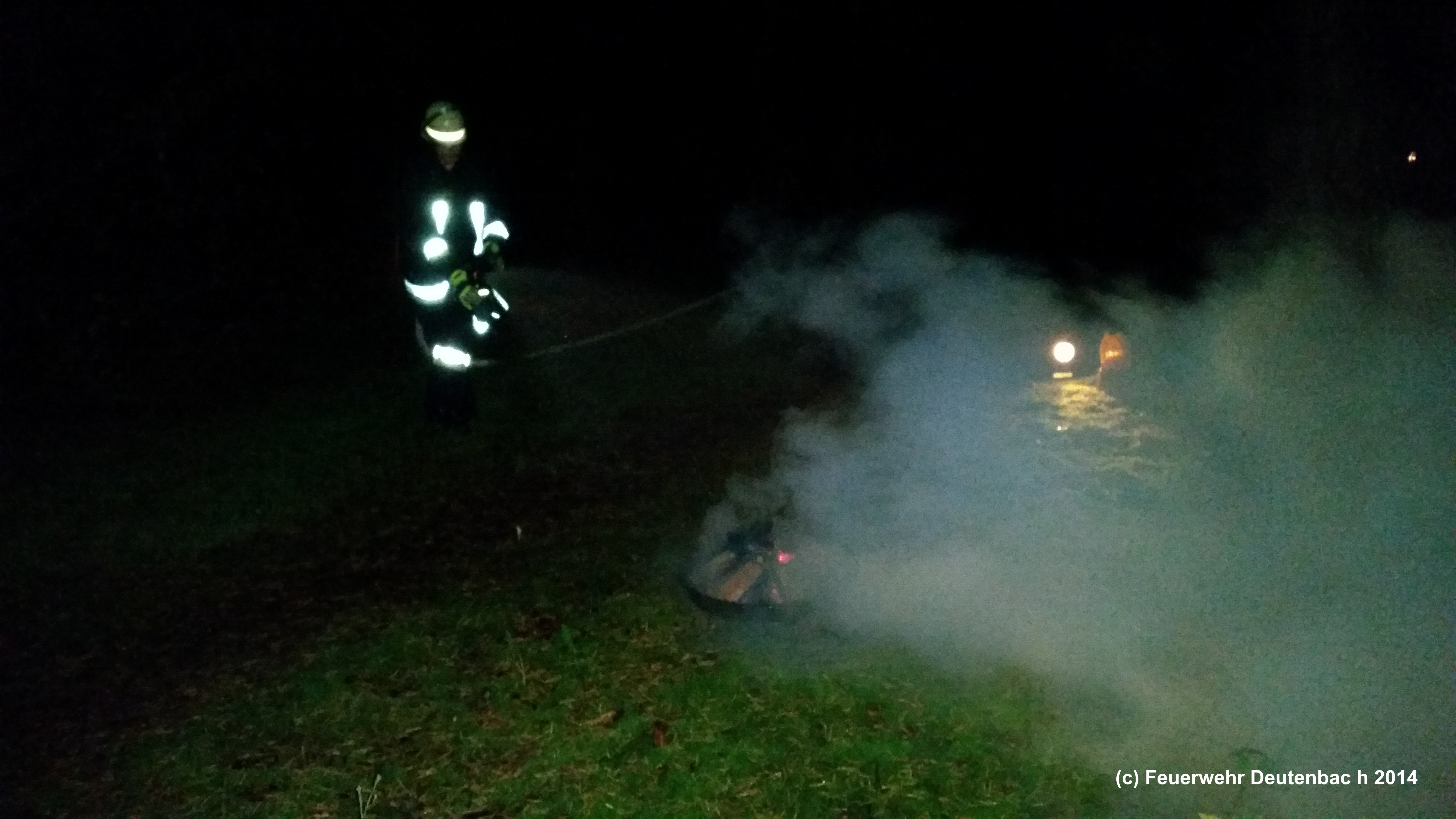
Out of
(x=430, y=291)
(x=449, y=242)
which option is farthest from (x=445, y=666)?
(x=449, y=242)

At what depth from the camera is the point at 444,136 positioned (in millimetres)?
6078

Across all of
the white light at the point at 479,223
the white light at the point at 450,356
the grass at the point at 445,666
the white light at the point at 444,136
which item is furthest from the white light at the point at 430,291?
the grass at the point at 445,666

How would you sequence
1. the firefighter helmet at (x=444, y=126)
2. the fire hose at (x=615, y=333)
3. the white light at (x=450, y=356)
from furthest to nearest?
the fire hose at (x=615, y=333), the white light at (x=450, y=356), the firefighter helmet at (x=444, y=126)

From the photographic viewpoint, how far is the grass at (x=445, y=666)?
3.63m

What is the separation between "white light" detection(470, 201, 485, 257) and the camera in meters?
6.26

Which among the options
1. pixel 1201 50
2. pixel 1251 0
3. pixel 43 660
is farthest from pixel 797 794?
pixel 1201 50

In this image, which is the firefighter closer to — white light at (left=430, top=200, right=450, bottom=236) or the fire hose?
white light at (left=430, top=200, right=450, bottom=236)

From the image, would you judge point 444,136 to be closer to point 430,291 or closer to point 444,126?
point 444,126

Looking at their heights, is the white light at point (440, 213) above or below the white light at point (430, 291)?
above

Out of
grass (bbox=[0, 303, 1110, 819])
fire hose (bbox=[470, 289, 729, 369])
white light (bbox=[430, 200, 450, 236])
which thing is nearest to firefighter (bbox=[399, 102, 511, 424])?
white light (bbox=[430, 200, 450, 236])

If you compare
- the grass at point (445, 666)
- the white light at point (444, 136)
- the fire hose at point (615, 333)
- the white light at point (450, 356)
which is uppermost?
the fire hose at point (615, 333)

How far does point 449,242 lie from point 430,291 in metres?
0.29

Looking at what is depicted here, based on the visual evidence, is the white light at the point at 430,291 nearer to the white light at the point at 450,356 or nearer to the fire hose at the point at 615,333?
the white light at the point at 450,356

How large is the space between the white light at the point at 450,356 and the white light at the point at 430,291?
456mm
